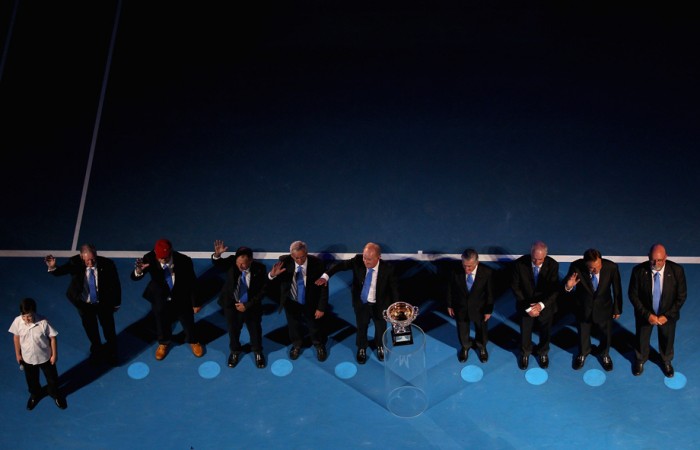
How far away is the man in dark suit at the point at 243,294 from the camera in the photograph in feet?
37.7

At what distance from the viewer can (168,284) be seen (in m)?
11.8

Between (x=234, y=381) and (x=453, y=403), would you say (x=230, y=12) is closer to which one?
(x=234, y=381)

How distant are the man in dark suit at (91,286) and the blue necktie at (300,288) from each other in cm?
234

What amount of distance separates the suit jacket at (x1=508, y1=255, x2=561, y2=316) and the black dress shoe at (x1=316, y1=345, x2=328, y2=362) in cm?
270

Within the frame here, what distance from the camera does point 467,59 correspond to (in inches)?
661

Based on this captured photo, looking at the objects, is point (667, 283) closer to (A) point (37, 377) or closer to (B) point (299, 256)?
(B) point (299, 256)

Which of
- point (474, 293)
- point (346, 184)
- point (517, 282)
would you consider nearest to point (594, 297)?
point (517, 282)

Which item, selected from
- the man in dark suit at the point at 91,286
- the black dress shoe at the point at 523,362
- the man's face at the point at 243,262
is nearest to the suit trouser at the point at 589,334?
the black dress shoe at the point at 523,362

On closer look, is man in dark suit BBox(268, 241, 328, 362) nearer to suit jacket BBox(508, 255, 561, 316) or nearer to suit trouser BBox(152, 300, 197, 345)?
suit trouser BBox(152, 300, 197, 345)

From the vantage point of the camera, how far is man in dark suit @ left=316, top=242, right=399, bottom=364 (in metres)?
11.4

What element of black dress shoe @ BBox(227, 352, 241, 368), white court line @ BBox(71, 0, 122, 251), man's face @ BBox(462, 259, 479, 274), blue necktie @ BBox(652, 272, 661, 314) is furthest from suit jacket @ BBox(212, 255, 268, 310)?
blue necktie @ BBox(652, 272, 661, 314)

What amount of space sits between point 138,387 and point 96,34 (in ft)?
28.3

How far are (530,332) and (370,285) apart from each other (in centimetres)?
221

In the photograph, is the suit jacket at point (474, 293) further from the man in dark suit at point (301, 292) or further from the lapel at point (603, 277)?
the man in dark suit at point (301, 292)
